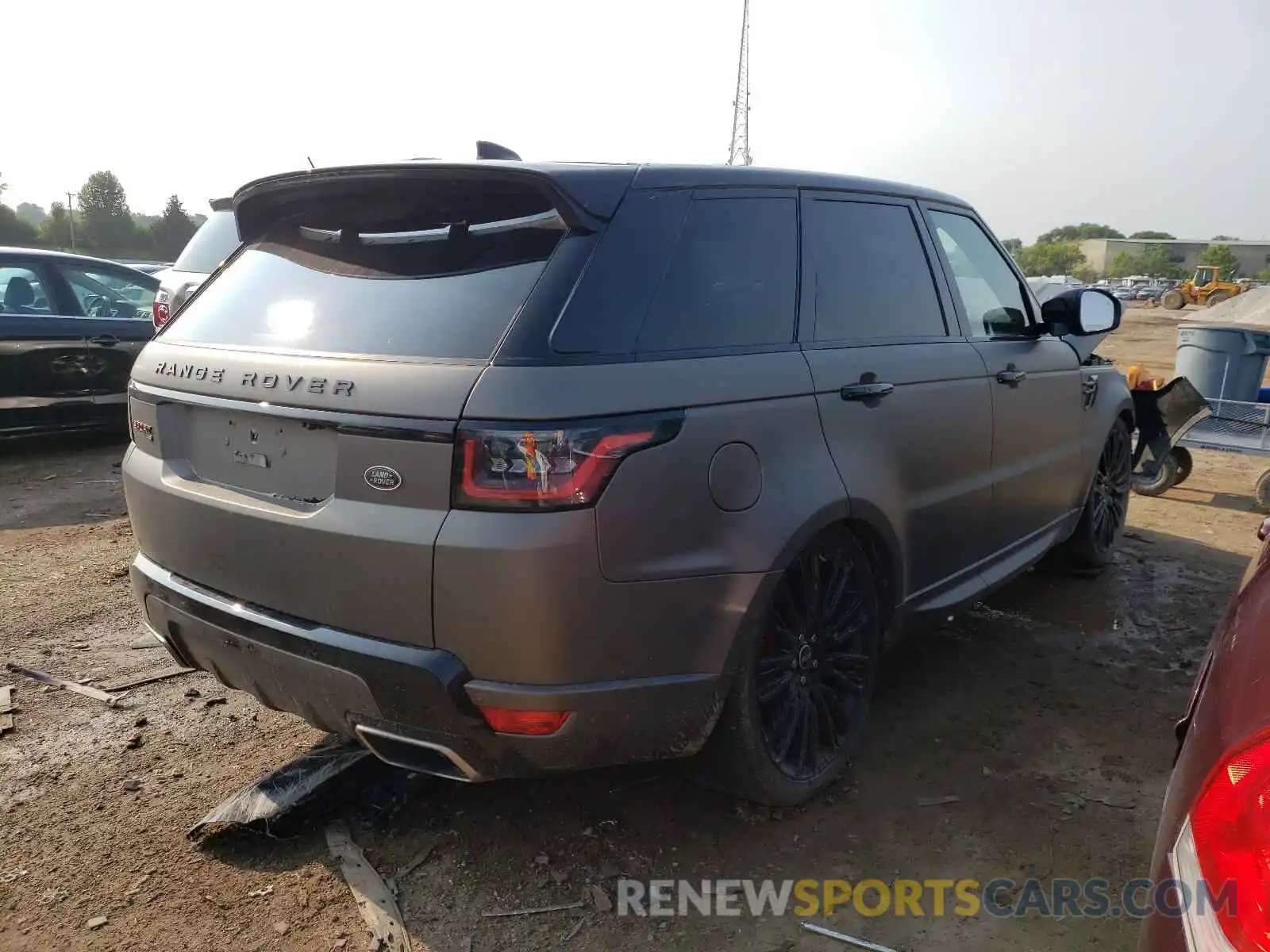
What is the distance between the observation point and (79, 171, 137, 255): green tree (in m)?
53.6

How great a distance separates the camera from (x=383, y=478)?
89.2 inches

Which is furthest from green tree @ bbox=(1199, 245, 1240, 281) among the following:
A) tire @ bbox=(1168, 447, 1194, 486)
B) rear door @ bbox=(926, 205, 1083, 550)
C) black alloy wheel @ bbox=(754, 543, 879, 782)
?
black alloy wheel @ bbox=(754, 543, 879, 782)

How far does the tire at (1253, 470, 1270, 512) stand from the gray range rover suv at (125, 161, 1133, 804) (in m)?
5.08

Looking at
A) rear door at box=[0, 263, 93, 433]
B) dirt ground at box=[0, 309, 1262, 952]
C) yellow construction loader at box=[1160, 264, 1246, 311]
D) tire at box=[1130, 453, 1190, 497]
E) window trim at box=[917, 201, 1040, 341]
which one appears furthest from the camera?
yellow construction loader at box=[1160, 264, 1246, 311]

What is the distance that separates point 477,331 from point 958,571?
2231mm

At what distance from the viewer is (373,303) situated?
8.23ft

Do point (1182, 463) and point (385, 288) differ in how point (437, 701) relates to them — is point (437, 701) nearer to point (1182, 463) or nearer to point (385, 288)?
point (385, 288)

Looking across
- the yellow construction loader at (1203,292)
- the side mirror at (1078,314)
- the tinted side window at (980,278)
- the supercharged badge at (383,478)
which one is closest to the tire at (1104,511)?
the side mirror at (1078,314)

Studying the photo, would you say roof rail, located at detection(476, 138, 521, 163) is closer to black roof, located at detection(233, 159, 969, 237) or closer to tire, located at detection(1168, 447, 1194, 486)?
black roof, located at detection(233, 159, 969, 237)

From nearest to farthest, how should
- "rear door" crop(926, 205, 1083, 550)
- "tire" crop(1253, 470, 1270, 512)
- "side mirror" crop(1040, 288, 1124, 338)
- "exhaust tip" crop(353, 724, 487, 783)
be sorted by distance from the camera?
"exhaust tip" crop(353, 724, 487, 783)
"rear door" crop(926, 205, 1083, 550)
"side mirror" crop(1040, 288, 1124, 338)
"tire" crop(1253, 470, 1270, 512)

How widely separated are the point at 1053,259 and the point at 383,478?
142 meters

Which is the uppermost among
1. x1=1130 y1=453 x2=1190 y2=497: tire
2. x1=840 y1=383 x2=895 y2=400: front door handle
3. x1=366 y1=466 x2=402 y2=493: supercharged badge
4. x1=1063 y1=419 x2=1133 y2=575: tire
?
x1=840 y1=383 x2=895 y2=400: front door handle

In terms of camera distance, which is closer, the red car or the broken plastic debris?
the red car

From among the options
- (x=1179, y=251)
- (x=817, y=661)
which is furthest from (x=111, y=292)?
(x=1179, y=251)
